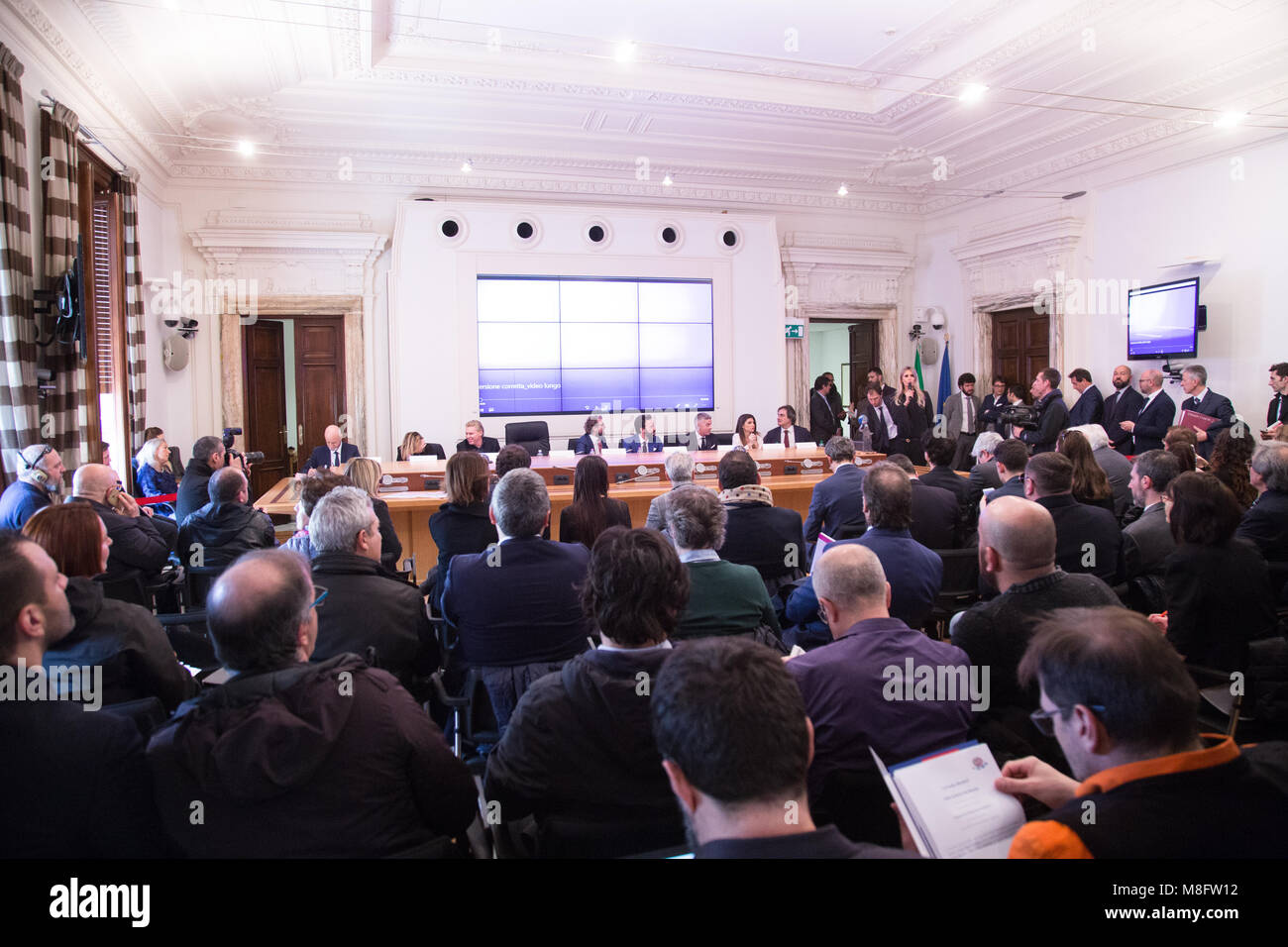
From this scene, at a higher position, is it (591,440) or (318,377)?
(318,377)

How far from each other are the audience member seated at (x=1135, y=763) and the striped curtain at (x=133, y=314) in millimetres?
7896

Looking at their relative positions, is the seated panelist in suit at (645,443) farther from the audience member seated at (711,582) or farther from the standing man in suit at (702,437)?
the audience member seated at (711,582)

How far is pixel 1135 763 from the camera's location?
4.01ft

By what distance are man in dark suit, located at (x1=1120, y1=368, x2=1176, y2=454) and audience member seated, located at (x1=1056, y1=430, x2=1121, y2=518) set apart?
410 centimetres

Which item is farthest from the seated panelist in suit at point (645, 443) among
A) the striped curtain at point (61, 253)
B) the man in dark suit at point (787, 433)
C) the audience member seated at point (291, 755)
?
the audience member seated at point (291, 755)

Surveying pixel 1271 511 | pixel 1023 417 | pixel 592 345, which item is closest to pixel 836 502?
pixel 1271 511

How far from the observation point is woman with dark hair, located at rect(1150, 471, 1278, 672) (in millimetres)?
2768

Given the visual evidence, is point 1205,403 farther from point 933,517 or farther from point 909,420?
point 933,517

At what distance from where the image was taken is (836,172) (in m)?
10.3

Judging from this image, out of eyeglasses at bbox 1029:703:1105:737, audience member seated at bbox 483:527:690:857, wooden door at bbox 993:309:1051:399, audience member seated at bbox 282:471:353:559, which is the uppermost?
wooden door at bbox 993:309:1051:399

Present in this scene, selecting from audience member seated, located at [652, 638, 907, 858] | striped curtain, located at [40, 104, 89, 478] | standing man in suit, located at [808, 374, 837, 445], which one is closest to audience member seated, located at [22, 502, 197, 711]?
→ audience member seated, located at [652, 638, 907, 858]

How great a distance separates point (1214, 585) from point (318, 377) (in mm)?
8973

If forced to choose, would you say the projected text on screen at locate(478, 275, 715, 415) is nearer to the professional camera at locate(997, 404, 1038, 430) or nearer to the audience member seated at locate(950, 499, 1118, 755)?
the professional camera at locate(997, 404, 1038, 430)
